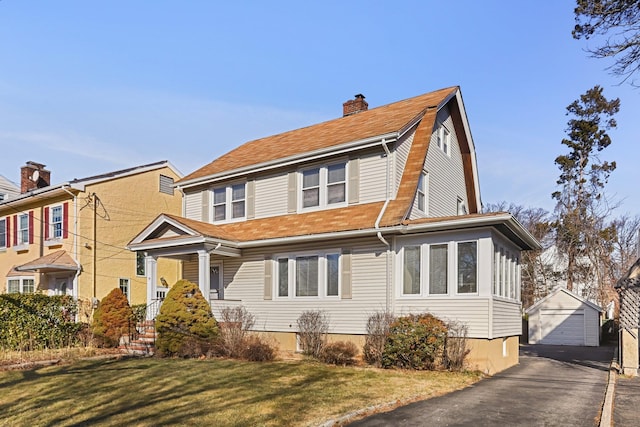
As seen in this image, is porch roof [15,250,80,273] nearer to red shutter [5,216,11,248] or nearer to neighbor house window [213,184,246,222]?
red shutter [5,216,11,248]

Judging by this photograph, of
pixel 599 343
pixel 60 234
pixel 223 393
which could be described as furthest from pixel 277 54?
pixel 599 343

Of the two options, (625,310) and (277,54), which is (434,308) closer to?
(625,310)

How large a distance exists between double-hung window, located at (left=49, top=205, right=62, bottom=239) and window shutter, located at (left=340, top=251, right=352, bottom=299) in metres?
13.0

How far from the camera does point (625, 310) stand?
13242 mm

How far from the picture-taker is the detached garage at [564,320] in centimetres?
2678

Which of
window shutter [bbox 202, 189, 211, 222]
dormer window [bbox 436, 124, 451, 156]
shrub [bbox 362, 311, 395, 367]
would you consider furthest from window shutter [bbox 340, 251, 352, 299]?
window shutter [bbox 202, 189, 211, 222]

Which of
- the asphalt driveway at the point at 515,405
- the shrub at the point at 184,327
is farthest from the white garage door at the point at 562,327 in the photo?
the shrub at the point at 184,327

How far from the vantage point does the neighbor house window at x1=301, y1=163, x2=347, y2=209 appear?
53.1 feet

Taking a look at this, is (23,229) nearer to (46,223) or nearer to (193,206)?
(46,223)

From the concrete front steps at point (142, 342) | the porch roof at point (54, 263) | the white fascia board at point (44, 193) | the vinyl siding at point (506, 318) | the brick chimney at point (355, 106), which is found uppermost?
the brick chimney at point (355, 106)

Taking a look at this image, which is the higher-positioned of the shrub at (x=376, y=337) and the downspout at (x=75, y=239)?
the downspout at (x=75, y=239)

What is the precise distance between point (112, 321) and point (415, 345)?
10.3 meters

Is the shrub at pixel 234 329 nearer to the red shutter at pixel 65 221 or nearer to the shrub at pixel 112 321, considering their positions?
the shrub at pixel 112 321

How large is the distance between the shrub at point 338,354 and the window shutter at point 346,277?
5.74 ft
